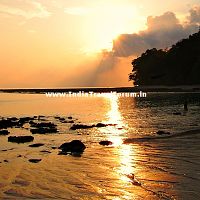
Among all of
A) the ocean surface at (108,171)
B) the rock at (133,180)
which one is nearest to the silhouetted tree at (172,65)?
the ocean surface at (108,171)

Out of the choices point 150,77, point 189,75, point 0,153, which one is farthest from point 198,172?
point 150,77

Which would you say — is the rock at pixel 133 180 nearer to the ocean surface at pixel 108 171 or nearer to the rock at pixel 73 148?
the ocean surface at pixel 108 171

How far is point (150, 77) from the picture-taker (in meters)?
177

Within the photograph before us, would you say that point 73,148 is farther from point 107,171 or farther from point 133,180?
point 133,180

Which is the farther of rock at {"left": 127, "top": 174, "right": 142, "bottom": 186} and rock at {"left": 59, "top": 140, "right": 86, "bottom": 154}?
rock at {"left": 59, "top": 140, "right": 86, "bottom": 154}

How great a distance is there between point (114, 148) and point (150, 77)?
6127 inches

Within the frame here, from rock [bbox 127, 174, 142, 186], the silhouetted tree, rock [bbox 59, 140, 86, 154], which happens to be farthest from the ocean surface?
the silhouetted tree

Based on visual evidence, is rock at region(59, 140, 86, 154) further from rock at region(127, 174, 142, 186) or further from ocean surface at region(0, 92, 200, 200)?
rock at region(127, 174, 142, 186)

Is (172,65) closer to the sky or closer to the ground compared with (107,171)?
closer to the sky

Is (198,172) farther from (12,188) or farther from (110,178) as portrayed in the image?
(12,188)

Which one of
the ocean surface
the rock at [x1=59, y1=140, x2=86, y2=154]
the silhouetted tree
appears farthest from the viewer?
the silhouetted tree

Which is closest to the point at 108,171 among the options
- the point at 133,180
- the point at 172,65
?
the point at 133,180

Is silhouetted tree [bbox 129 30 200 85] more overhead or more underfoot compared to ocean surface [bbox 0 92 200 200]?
more overhead

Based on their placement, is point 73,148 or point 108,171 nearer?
point 108,171
